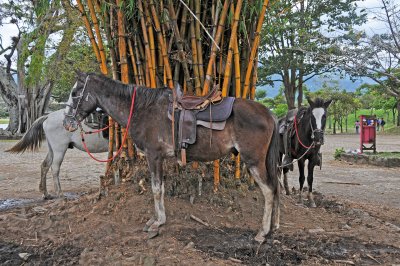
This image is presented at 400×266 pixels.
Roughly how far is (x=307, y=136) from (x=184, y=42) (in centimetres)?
277

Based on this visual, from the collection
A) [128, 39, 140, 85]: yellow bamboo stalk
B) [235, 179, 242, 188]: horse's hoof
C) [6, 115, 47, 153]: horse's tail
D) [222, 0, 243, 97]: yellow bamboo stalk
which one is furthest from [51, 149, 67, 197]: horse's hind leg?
[222, 0, 243, 97]: yellow bamboo stalk

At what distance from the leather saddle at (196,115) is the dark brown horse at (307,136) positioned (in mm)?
2437

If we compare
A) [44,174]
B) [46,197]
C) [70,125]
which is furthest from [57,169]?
[70,125]

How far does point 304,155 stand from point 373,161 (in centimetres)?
728

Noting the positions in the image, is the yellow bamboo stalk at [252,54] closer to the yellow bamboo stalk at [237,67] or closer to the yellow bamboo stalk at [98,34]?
the yellow bamboo stalk at [237,67]

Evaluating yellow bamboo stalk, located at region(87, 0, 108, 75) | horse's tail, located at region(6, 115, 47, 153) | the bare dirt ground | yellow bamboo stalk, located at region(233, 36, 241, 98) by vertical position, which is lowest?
the bare dirt ground

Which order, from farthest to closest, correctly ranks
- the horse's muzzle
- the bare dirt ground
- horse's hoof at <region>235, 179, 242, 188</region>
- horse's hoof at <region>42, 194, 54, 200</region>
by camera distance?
1. horse's hoof at <region>42, 194, 54, 200</region>
2. horse's hoof at <region>235, 179, 242, 188</region>
3. the horse's muzzle
4. the bare dirt ground

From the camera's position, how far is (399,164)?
1162 cm

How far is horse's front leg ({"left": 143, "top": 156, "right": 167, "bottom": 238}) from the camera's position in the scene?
3.97 m

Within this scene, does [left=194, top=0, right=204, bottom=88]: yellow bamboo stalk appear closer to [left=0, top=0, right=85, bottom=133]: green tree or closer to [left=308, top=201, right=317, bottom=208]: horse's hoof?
[left=308, top=201, right=317, bottom=208]: horse's hoof

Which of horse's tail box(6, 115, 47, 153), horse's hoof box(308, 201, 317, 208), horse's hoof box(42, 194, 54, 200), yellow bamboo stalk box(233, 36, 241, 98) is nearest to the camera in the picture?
yellow bamboo stalk box(233, 36, 241, 98)

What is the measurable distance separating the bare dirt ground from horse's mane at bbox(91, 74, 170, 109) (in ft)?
3.37

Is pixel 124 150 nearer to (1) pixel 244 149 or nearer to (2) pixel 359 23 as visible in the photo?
(1) pixel 244 149

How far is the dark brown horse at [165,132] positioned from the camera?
3850 millimetres
